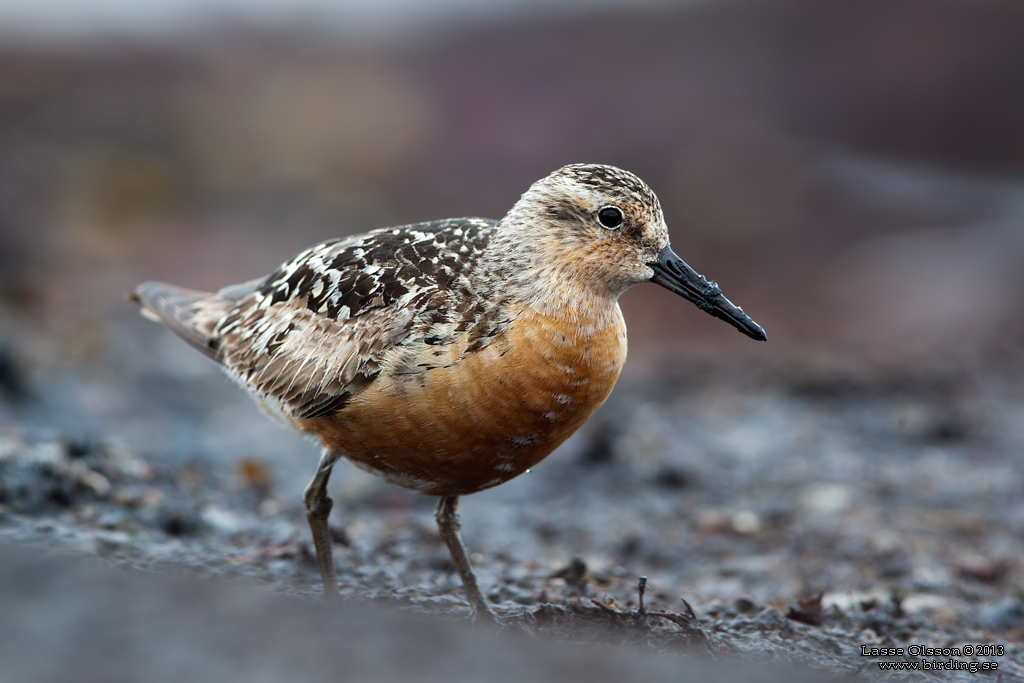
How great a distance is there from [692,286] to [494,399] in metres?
1.35

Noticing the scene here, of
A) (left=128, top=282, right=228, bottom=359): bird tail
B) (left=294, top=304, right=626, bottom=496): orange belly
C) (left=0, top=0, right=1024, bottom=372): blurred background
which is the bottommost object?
(left=294, top=304, right=626, bottom=496): orange belly

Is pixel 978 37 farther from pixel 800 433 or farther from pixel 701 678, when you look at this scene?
pixel 701 678

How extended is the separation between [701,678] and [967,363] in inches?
395

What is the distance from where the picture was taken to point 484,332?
18.3 feet

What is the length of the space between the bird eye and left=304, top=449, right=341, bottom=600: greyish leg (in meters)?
2.32

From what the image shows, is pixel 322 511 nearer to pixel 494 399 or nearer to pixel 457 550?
pixel 457 550

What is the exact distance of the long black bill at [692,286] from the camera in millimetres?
5793

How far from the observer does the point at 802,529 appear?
866 cm

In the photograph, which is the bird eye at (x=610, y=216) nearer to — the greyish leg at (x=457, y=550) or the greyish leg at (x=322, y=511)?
the greyish leg at (x=457, y=550)

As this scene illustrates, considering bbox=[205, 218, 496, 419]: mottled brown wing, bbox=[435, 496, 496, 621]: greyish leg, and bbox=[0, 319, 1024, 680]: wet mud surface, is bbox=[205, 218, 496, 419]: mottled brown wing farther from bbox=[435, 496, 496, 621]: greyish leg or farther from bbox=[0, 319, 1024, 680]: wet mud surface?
bbox=[0, 319, 1024, 680]: wet mud surface

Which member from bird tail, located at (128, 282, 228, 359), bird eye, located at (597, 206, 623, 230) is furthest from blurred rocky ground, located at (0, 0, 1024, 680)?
bird eye, located at (597, 206, 623, 230)

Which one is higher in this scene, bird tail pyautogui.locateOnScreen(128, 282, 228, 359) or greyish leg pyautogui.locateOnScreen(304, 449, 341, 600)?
bird tail pyautogui.locateOnScreen(128, 282, 228, 359)

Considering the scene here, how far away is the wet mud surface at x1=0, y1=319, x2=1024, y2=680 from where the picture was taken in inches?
232

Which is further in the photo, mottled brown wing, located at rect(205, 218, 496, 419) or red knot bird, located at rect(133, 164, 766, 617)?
mottled brown wing, located at rect(205, 218, 496, 419)
